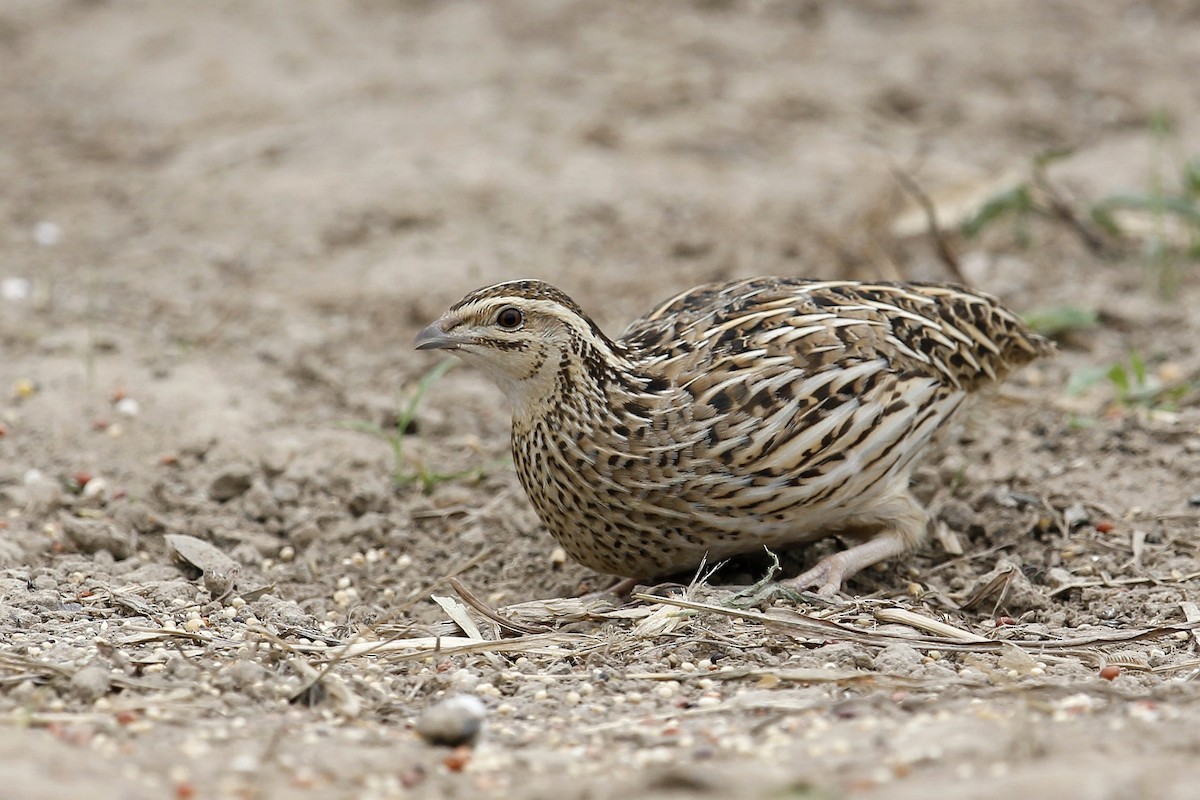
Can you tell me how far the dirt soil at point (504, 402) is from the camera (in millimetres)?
4211

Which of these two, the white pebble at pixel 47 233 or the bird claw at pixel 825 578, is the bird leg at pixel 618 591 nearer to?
the bird claw at pixel 825 578

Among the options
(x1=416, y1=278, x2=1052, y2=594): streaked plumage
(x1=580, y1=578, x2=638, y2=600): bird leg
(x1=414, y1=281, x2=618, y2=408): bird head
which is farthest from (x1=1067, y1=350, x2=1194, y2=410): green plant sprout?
(x1=414, y1=281, x2=618, y2=408): bird head

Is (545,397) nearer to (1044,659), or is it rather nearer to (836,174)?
(1044,659)

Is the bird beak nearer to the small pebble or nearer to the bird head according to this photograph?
the bird head

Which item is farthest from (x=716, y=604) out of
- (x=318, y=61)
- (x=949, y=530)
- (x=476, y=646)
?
(x=318, y=61)

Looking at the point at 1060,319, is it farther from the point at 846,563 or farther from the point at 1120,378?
the point at 846,563

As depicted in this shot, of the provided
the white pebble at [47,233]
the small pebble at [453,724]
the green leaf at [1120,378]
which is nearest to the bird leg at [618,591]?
the small pebble at [453,724]

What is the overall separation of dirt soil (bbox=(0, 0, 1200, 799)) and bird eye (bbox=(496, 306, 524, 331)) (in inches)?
37.9

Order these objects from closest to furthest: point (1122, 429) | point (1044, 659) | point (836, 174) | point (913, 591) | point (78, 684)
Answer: point (78, 684), point (1044, 659), point (913, 591), point (1122, 429), point (836, 174)

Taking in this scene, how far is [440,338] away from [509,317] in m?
0.26

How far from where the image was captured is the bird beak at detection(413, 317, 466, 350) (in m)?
5.50

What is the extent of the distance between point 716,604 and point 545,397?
100 cm

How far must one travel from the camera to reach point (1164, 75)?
11508mm

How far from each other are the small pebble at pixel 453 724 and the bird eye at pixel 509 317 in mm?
1681
